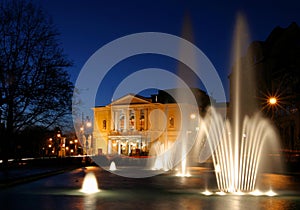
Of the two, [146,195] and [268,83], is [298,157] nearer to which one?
[146,195]

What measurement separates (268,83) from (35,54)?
42751 mm

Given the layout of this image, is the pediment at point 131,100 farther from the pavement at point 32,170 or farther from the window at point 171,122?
the pavement at point 32,170

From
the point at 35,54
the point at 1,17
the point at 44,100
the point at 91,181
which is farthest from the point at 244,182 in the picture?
the point at 1,17

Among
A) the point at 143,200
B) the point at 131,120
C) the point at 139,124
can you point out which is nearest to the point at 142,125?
the point at 139,124

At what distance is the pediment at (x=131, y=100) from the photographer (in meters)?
99.0

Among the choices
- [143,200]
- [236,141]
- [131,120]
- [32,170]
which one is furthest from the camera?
[131,120]

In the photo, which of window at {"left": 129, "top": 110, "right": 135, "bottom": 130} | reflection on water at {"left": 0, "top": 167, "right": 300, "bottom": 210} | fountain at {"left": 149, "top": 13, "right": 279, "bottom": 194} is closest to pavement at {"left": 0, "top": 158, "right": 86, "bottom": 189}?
reflection on water at {"left": 0, "top": 167, "right": 300, "bottom": 210}

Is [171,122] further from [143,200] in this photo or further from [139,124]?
Result: [143,200]

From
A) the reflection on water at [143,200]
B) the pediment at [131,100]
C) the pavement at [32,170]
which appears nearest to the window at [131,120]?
the pediment at [131,100]

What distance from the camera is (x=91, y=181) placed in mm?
17547

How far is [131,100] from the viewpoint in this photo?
328ft

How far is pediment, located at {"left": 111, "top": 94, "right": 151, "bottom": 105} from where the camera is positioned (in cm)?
9900

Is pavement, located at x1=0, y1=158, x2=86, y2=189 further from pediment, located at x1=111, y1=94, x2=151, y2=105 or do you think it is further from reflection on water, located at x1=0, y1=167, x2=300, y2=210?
pediment, located at x1=111, y1=94, x2=151, y2=105

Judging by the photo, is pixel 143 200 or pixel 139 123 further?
pixel 139 123
